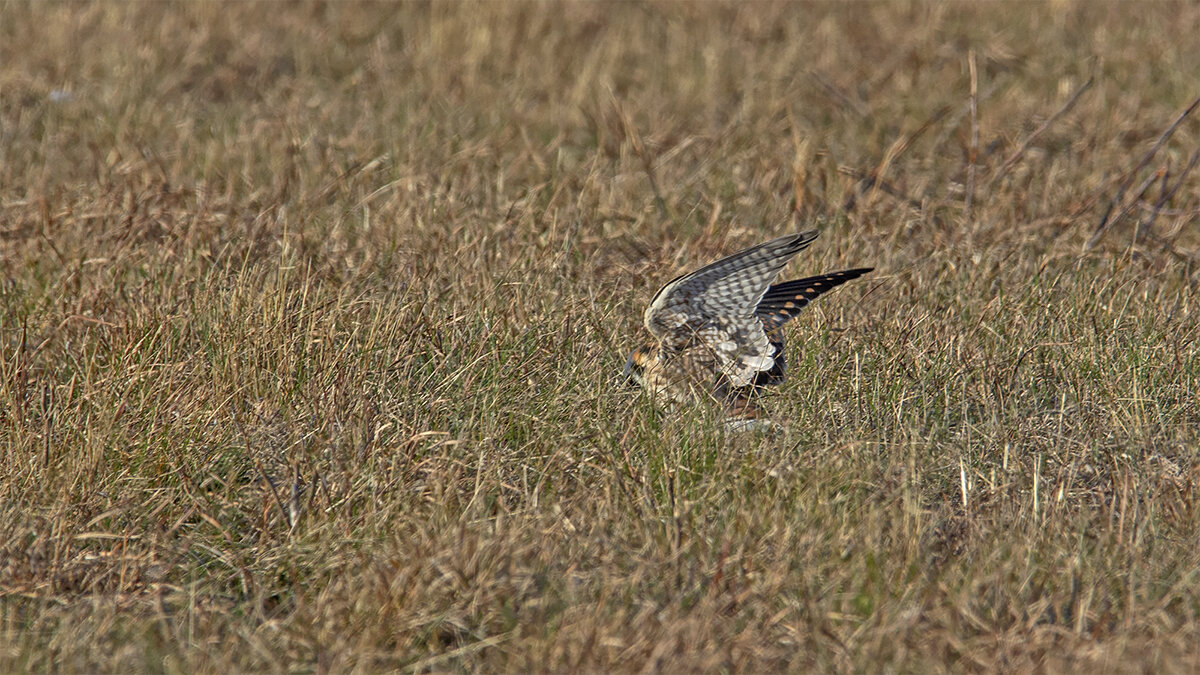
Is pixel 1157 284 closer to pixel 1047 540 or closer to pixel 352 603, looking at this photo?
pixel 1047 540

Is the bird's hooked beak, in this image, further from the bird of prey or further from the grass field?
the grass field

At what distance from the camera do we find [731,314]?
12.7ft

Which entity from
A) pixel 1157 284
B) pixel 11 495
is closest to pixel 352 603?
pixel 11 495

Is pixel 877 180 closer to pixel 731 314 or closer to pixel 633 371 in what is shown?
pixel 731 314

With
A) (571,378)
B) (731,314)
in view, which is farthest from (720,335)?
(571,378)

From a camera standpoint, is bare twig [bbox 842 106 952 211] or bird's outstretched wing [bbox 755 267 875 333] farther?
bare twig [bbox 842 106 952 211]

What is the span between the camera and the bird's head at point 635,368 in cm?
386

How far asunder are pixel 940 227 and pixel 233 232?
269 cm

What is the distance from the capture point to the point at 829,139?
651 centimetres

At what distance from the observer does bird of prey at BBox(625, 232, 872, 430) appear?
3.80 metres

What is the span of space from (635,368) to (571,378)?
18cm

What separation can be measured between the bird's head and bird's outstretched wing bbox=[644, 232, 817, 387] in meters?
0.07

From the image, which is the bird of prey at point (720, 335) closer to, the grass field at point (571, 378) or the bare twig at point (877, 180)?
the grass field at point (571, 378)

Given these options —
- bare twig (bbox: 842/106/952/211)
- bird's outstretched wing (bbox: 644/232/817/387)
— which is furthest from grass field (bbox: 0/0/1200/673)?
bird's outstretched wing (bbox: 644/232/817/387)
